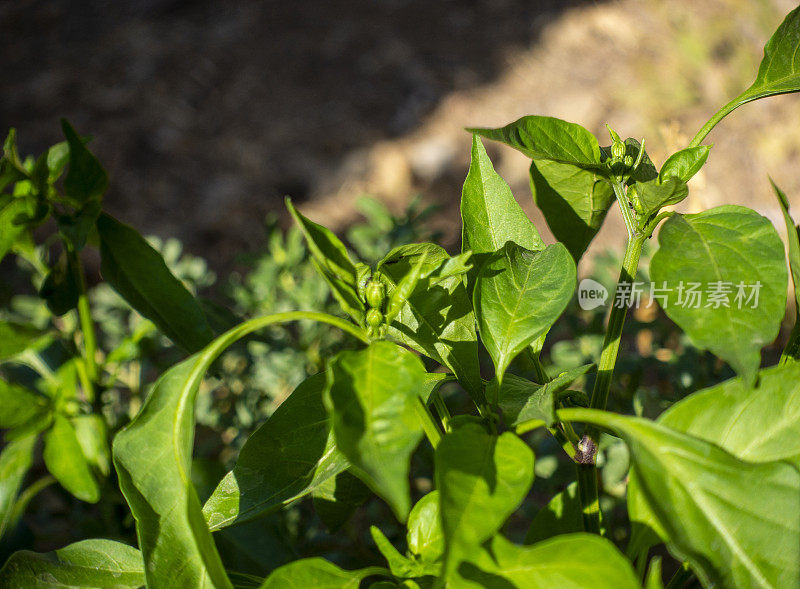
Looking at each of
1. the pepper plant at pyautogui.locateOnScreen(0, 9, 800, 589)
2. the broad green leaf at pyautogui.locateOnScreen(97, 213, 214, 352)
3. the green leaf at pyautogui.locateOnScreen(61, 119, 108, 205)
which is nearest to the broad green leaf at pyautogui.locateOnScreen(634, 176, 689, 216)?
the pepper plant at pyautogui.locateOnScreen(0, 9, 800, 589)

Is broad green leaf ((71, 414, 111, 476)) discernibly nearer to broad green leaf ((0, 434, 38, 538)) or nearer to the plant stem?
broad green leaf ((0, 434, 38, 538))

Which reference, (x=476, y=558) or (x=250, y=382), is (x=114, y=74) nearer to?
(x=250, y=382)

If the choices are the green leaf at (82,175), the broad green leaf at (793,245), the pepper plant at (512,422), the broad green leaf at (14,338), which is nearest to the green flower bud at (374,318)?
the pepper plant at (512,422)

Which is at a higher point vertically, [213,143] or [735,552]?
[213,143]

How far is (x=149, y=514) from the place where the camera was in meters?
0.51

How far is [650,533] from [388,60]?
2.93 m

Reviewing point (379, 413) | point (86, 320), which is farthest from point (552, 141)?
point (86, 320)

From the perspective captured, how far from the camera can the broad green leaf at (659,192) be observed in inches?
21.6

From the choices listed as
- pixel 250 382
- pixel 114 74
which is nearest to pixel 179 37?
pixel 114 74

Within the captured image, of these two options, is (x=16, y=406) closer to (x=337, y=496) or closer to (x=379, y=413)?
(x=337, y=496)

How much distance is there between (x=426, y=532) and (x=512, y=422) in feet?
0.42

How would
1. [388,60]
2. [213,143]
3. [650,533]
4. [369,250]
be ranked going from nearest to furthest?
[650,533], [369,250], [213,143], [388,60]

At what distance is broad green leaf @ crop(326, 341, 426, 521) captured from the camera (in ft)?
1.35

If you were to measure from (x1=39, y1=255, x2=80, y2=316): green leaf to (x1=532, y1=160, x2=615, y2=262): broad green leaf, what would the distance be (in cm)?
59
